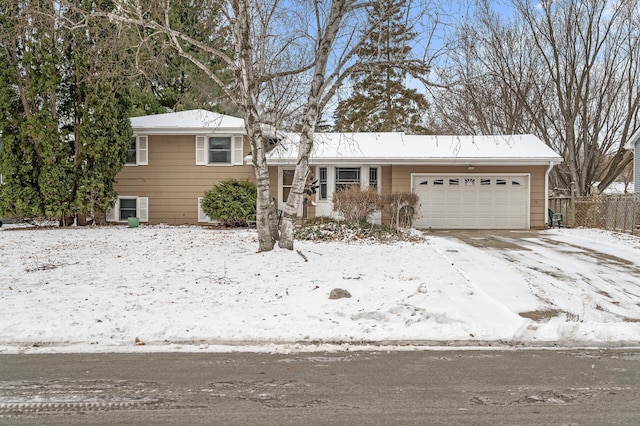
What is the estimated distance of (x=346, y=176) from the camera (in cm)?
Answer: 1923

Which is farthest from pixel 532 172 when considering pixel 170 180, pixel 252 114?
pixel 170 180

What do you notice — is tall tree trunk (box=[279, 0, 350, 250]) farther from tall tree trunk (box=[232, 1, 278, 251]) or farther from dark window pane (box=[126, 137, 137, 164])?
dark window pane (box=[126, 137, 137, 164])

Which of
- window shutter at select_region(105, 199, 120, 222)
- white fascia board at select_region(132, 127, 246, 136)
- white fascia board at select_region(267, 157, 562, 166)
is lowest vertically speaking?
window shutter at select_region(105, 199, 120, 222)

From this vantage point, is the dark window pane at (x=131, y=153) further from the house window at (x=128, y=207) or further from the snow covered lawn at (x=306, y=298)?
the snow covered lawn at (x=306, y=298)

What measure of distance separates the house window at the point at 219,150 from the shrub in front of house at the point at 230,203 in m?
2.00

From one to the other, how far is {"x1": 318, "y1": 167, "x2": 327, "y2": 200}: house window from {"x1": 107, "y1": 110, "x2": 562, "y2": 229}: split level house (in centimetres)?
4

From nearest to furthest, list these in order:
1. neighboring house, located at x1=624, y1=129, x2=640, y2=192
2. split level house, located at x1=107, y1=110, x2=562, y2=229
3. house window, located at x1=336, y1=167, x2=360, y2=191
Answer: split level house, located at x1=107, y1=110, x2=562, y2=229 → house window, located at x1=336, y1=167, x2=360, y2=191 → neighboring house, located at x1=624, y1=129, x2=640, y2=192

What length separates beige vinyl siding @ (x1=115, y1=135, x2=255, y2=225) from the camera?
19.3 metres

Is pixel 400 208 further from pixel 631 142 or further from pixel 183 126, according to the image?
pixel 631 142

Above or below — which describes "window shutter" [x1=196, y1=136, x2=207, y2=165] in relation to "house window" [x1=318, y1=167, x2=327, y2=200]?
above

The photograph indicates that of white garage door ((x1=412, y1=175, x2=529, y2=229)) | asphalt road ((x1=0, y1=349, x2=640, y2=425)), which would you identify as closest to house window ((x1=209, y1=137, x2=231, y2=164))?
white garage door ((x1=412, y1=175, x2=529, y2=229))

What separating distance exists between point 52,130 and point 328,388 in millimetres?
15646

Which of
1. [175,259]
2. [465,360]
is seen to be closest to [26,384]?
[465,360]

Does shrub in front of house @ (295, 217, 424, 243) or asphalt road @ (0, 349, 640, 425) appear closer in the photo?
asphalt road @ (0, 349, 640, 425)
